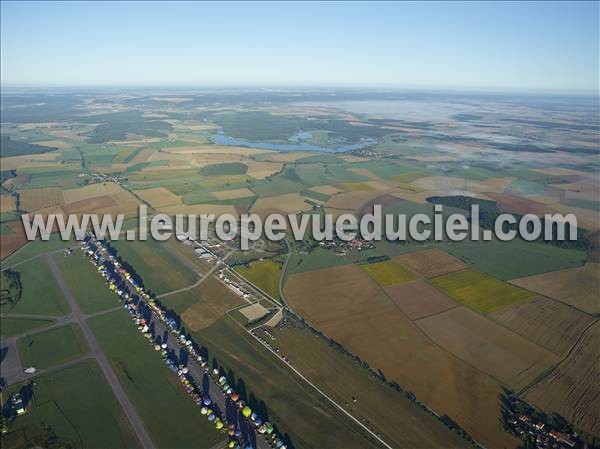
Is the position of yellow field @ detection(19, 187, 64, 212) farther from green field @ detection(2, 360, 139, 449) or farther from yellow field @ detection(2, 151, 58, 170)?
green field @ detection(2, 360, 139, 449)

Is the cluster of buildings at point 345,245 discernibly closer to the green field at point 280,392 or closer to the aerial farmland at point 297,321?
the aerial farmland at point 297,321

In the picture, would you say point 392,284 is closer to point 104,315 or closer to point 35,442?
point 104,315

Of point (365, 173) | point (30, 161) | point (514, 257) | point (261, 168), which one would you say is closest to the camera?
point (514, 257)

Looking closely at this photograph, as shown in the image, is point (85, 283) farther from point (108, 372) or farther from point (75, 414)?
point (75, 414)

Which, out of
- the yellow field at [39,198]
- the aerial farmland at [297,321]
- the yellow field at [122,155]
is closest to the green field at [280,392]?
the aerial farmland at [297,321]

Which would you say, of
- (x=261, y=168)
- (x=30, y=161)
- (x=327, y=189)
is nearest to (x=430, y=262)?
(x=327, y=189)

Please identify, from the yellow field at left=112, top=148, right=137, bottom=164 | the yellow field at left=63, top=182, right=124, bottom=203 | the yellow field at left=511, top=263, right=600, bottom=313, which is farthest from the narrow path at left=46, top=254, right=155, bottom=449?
the yellow field at left=112, top=148, right=137, bottom=164
